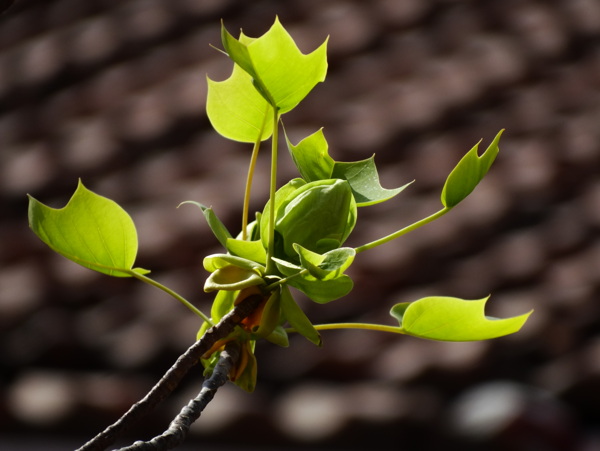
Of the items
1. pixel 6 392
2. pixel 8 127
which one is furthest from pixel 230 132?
pixel 8 127

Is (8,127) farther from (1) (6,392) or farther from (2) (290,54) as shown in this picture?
(2) (290,54)

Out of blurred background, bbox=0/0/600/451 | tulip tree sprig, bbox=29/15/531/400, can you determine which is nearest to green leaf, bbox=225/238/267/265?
tulip tree sprig, bbox=29/15/531/400

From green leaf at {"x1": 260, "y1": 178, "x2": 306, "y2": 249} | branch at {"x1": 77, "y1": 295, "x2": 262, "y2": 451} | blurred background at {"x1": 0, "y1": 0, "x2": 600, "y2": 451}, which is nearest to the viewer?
branch at {"x1": 77, "y1": 295, "x2": 262, "y2": 451}

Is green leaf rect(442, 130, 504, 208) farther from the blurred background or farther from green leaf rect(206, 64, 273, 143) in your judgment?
the blurred background

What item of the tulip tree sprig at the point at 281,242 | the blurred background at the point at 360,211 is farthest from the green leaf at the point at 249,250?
the blurred background at the point at 360,211

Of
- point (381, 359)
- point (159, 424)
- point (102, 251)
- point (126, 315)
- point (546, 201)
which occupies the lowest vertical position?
point (102, 251)

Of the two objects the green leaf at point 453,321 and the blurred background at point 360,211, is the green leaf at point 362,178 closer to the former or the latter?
the green leaf at point 453,321

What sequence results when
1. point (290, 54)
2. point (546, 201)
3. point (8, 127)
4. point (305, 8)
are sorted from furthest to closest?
point (305, 8), point (8, 127), point (546, 201), point (290, 54)

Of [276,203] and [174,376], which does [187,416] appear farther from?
[276,203]
